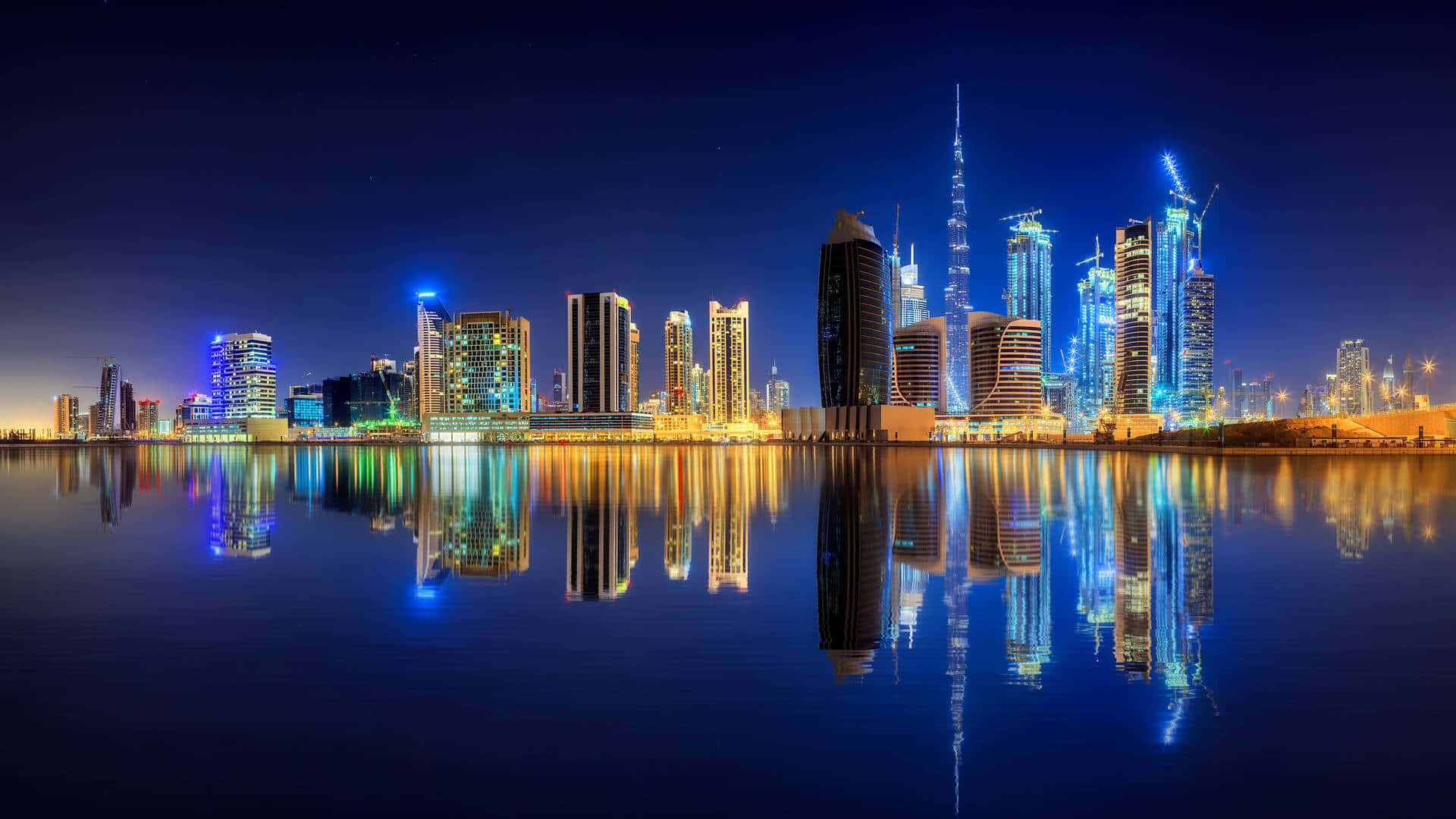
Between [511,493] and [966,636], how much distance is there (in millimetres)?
31547

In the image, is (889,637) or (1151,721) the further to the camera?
(889,637)

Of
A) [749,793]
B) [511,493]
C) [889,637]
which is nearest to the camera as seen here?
[749,793]

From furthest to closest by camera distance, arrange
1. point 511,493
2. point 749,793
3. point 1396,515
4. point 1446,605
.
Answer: point 511,493
point 1396,515
point 1446,605
point 749,793

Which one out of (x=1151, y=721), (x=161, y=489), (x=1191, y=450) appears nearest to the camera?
(x=1151, y=721)

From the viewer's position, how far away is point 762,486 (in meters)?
45.9

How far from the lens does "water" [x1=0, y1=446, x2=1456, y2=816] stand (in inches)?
287

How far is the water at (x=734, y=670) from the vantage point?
7277mm

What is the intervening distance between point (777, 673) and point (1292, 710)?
634 cm

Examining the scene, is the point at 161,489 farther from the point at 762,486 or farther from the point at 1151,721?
the point at 1151,721

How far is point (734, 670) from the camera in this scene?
10.5 meters

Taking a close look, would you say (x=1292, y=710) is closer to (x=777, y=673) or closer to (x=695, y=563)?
(x=777, y=673)

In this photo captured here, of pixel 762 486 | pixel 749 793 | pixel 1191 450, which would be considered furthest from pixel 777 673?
pixel 1191 450

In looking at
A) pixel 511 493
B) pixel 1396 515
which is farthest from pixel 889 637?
pixel 511 493

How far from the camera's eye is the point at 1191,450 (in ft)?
342
